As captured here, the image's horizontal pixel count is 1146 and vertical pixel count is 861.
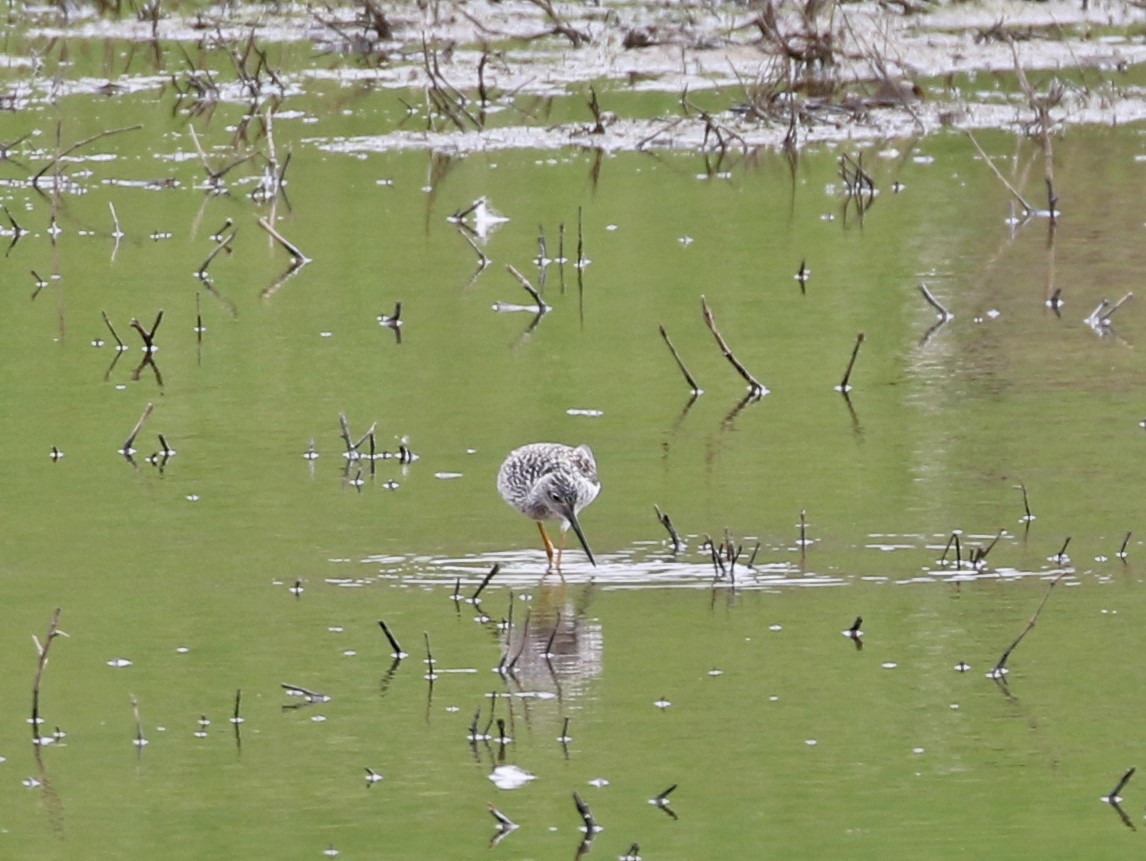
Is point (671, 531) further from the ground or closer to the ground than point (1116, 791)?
further from the ground

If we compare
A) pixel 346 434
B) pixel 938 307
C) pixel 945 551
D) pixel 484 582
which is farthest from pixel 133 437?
pixel 938 307

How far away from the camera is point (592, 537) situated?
26.0 ft

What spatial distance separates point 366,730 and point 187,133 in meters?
13.7

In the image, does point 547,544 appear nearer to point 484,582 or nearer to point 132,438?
point 484,582

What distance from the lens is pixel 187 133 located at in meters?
19.2

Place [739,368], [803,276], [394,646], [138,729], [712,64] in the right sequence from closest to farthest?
[138,729] → [394,646] → [739,368] → [803,276] → [712,64]

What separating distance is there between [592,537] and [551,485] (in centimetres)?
46

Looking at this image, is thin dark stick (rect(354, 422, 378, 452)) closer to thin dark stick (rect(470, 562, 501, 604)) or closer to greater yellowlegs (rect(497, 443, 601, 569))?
greater yellowlegs (rect(497, 443, 601, 569))

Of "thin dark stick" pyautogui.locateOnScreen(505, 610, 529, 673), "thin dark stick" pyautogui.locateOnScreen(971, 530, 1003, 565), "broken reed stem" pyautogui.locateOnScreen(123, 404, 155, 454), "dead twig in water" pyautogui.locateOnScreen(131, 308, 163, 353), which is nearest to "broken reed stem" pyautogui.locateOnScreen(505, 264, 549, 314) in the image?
"dead twig in water" pyautogui.locateOnScreen(131, 308, 163, 353)

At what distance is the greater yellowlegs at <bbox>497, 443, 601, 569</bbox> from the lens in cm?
753

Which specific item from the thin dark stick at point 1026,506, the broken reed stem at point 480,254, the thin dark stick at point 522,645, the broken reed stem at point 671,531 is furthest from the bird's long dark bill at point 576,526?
the broken reed stem at point 480,254

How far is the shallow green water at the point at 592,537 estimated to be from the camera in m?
5.52

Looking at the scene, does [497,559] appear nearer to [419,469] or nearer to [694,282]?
[419,469]

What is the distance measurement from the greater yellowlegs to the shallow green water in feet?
0.49
